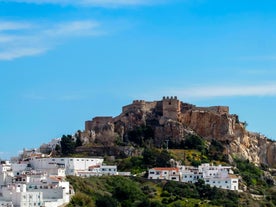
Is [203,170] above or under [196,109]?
under

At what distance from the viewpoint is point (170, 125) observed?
9450cm

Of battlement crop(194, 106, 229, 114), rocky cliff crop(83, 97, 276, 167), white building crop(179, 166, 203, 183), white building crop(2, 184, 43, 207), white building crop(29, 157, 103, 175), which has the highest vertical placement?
battlement crop(194, 106, 229, 114)

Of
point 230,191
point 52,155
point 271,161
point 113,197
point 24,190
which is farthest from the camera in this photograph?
point 271,161

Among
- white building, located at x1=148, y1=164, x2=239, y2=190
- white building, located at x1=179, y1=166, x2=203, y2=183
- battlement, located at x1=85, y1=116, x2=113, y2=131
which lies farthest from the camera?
battlement, located at x1=85, y1=116, x2=113, y2=131

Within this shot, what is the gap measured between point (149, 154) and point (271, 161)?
19.6m

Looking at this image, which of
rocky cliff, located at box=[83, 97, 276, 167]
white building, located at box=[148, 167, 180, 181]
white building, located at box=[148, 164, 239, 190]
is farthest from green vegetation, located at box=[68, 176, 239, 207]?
rocky cliff, located at box=[83, 97, 276, 167]

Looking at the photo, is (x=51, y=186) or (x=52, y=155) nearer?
(x=51, y=186)

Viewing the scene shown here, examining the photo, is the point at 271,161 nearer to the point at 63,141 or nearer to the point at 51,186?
the point at 63,141

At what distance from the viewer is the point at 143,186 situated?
83.4 meters

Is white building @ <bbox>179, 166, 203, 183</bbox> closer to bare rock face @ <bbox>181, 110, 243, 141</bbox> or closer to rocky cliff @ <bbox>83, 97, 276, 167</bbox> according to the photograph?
rocky cliff @ <bbox>83, 97, 276, 167</bbox>

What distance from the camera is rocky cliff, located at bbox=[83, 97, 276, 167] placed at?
9444 cm

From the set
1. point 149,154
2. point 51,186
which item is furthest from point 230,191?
point 51,186

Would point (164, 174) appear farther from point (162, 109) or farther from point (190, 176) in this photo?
point (162, 109)

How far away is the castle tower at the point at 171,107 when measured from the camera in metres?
95.8
